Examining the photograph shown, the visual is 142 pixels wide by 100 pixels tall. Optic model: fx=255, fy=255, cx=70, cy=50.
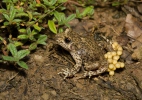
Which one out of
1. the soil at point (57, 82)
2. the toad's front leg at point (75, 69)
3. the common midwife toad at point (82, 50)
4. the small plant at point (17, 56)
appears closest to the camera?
the small plant at point (17, 56)

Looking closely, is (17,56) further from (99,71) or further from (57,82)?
(99,71)

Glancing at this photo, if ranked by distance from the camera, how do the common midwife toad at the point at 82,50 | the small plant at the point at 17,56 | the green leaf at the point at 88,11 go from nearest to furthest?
Answer: the small plant at the point at 17,56 < the common midwife toad at the point at 82,50 < the green leaf at the point at 88,11

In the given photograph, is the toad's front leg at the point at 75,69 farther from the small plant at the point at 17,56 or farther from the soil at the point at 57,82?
the small plant at the point at 17,56

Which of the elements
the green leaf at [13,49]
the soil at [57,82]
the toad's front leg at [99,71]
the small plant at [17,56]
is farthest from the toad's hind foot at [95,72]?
the green leaf at [13,49]

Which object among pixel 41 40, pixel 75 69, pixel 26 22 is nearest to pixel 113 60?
pixel 75 69

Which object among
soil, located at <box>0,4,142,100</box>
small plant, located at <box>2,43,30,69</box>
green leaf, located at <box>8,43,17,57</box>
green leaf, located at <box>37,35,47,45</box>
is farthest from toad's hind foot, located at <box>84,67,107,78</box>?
green leaf, located at <box>8,43,17,57</box>

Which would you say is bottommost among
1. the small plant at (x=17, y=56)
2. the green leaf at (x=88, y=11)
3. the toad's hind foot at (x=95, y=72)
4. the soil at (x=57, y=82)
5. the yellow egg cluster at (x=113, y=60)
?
the soil at (x=57, y=82)
